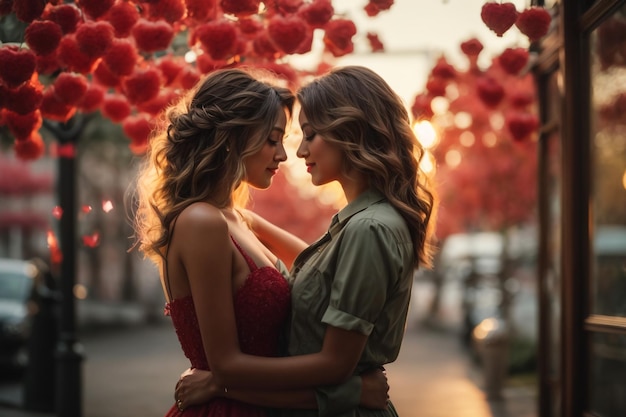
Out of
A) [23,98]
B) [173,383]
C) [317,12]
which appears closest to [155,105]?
[23,98]

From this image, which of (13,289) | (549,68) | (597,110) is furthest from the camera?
(13,289)

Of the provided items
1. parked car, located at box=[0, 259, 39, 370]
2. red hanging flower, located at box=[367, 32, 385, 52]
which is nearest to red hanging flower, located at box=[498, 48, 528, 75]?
red hanging flower, located at box=[367, 32, 385, 52]

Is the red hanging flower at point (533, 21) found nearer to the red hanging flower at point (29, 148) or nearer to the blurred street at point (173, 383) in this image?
the red hanging flower at point (29, 148)

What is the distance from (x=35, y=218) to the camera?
159ft

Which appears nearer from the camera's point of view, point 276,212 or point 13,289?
point 13,289

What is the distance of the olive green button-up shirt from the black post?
18.2ft

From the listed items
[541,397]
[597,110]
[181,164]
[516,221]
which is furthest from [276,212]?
[181,164]

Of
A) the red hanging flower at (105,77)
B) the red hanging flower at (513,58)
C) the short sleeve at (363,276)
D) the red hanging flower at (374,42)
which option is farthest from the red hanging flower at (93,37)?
the red hanging flower at (513,58)

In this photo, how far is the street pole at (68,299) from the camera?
29.2ft

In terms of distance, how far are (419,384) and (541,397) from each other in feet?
20.1

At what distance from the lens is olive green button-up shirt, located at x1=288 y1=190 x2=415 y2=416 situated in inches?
137

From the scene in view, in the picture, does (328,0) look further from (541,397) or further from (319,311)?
(541,397)

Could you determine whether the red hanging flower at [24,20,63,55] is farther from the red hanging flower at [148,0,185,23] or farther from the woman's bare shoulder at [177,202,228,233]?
the woman's bare shoulder at [177,202,228,233]

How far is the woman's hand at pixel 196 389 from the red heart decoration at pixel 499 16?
8.33 ft
